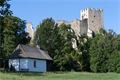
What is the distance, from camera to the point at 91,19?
101438 mm

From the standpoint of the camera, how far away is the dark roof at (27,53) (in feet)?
216

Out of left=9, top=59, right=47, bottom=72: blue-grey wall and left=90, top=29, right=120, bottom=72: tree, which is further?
left=90, top=29, right=120, bottom=72: tree

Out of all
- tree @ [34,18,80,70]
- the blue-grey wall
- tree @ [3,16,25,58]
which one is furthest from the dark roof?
tree @ [34,18,80,70]

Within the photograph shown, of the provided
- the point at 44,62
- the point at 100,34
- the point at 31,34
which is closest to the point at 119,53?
the point at 100,34

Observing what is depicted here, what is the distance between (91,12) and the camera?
339ft

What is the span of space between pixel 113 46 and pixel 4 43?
21572mm

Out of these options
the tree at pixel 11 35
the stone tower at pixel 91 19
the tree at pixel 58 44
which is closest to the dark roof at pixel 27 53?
the tree at pixel 11 35

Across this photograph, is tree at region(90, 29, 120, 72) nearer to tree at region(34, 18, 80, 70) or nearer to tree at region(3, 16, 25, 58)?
tree at region(34, 18, 80, 70)

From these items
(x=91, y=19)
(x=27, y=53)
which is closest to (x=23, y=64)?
(x=27, y=53)

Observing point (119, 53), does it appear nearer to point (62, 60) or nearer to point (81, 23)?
point (62, 60)

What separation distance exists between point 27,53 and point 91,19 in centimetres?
3763

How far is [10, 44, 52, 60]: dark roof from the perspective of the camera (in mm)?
65938

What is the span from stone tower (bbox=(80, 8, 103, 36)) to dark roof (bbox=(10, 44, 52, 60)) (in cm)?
2735

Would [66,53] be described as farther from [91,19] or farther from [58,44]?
[91,19]
